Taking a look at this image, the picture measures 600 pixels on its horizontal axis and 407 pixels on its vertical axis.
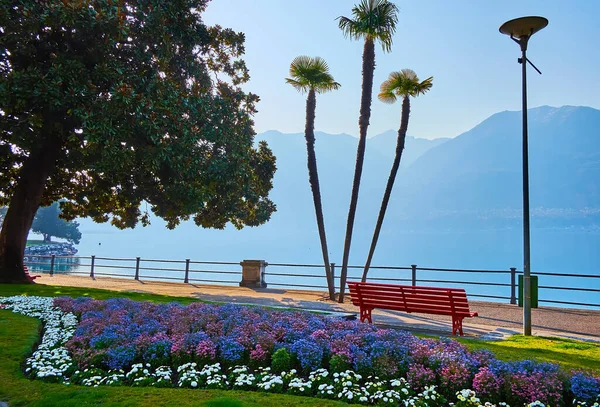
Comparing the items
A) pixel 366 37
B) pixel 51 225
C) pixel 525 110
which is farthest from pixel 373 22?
pixel 51 225

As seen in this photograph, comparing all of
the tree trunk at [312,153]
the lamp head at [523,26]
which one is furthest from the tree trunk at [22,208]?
the lamp head at [523,26]

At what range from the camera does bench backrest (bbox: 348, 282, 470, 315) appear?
954 cm

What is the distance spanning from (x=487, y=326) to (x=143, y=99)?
10.8 meters

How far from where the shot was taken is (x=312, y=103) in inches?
699

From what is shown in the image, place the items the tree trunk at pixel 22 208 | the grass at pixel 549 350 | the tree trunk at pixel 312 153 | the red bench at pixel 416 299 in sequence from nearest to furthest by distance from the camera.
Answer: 1. the grass at pixel 549 350
2. the red bench at pixel 416 299
3. the tree trunk at pixel 22 208
4. the tree trunk at pixel 312 153

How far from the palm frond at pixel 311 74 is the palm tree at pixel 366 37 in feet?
4.71

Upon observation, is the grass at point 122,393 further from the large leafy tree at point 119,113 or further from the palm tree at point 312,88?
the palm tree at point 312,88

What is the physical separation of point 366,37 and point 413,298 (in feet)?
32.4

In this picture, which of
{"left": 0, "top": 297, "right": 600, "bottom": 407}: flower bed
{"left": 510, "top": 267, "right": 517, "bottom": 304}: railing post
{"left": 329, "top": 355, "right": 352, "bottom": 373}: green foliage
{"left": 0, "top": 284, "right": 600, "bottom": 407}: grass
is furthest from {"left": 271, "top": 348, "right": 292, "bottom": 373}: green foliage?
{"left": 510, "top": 267, "right": 517, "bottom": 304}: railing post

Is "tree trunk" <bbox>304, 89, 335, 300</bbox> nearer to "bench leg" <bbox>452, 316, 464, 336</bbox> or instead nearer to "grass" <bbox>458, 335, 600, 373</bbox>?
"bench leg" <bbox>452, 316, 464, 336</bbox>

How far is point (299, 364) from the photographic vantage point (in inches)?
249

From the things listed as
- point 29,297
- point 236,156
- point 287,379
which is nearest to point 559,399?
point 287,379

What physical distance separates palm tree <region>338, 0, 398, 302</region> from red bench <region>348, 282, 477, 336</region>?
16.1 feet

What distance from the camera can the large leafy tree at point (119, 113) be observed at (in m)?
13.2
